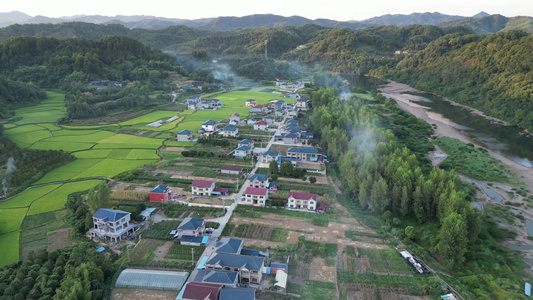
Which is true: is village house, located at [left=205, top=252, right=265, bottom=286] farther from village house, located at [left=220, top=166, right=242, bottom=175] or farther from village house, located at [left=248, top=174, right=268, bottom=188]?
village house, located at [left=220, top=166, right=242, bottom=175]

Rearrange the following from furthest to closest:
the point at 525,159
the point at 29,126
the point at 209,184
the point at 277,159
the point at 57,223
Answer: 1. the point at 29,126
2. the point at 525,159
3. the point at 277,159
4. the point at 209,184
5. the point at 57,223

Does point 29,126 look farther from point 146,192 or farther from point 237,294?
point 237,294

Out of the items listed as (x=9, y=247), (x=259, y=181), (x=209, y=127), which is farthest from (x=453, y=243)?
(x=209, y=127)

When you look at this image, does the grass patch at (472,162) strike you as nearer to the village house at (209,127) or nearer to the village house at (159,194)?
the village house at (159,194)

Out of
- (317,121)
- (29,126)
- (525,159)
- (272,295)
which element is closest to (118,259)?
(272,295)

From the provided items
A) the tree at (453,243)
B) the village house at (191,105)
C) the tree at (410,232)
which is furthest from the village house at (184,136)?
the tree at (453,243)

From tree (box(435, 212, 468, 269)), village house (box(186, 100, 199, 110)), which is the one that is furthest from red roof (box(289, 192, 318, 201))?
village house (box(186, 100, 199, 110))
